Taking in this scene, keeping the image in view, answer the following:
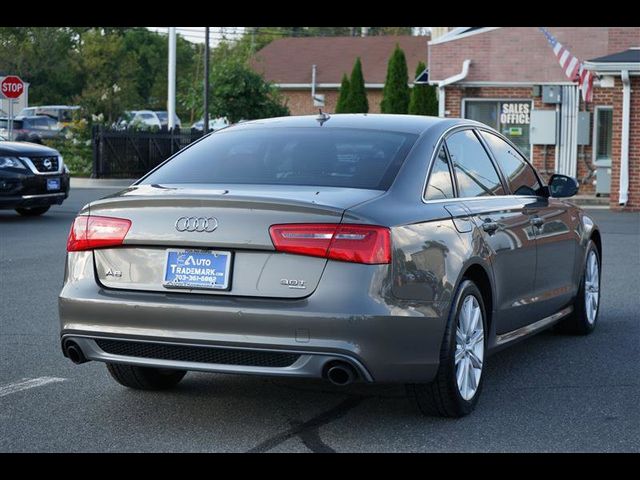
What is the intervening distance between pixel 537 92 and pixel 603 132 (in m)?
1.86

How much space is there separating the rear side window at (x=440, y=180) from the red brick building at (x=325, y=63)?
4454 cm

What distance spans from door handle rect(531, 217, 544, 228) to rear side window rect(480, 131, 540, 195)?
0.65 ft

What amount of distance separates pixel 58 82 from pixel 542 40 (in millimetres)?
37408

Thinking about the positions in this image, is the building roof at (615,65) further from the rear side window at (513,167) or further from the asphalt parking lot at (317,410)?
the rear side window at (513,167)

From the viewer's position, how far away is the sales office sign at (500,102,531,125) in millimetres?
29969

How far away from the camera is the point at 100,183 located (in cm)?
3206

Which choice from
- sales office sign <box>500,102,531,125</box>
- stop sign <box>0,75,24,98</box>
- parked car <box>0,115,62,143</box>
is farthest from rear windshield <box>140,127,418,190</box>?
parked car <box>0,115,62,143</box>

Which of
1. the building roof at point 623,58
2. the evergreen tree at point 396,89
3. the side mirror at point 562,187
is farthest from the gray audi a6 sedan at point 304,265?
the evergreen tree at point 396,89

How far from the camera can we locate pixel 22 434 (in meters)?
5.75

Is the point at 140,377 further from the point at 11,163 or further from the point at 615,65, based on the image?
the point at 615,65

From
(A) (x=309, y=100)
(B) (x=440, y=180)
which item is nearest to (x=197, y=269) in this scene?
(B) (x=440, y=180)

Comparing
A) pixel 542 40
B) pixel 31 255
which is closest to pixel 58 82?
pixel 542 40

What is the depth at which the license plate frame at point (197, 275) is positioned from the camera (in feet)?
18.4

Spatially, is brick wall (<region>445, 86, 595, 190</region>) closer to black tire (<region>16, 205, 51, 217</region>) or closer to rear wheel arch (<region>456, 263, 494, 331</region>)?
black tire (<region>16, 205, 51, 217</region>)
